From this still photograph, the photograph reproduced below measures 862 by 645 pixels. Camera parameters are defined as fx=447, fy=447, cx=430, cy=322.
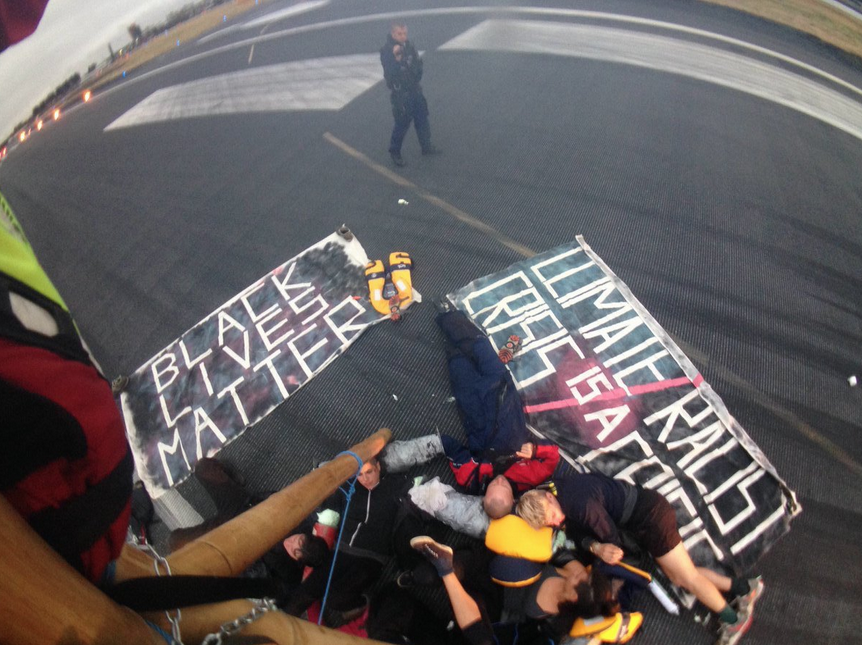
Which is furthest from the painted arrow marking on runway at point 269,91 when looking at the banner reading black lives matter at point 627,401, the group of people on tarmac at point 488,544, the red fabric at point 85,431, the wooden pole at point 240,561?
the red fabric at point 85,431

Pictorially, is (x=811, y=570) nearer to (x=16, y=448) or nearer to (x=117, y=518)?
(x=117, y=518)

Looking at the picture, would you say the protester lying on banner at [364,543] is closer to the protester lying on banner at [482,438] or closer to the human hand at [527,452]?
the protester lying on banner at [482,438]

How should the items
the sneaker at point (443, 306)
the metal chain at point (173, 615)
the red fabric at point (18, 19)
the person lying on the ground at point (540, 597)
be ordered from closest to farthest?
the metal chain at point (173, 615)
the red fabric at point (18, 19)
the person lying on the ground at point (540, 597)
the sneaker at point (443, 306)

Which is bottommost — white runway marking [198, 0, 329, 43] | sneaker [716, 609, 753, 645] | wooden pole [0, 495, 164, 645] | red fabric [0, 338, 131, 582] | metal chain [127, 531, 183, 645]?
sneaker [716, 609, 753, 645]

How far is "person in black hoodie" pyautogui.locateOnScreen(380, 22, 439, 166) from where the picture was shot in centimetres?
379

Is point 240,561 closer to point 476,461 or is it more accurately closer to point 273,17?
point 476,461

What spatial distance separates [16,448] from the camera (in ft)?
2.02

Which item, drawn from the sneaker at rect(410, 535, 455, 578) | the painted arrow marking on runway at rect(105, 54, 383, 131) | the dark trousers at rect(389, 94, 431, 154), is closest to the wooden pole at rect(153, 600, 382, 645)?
the sneaker at rect(410, 535, 455, 578)

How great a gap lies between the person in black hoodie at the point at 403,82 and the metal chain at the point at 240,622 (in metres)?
3.97

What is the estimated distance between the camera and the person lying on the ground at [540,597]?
190 cm

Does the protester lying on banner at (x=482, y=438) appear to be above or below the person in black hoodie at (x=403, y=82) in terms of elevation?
below

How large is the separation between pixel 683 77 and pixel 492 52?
2.22 meters

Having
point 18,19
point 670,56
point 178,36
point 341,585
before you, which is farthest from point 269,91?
point 341,585

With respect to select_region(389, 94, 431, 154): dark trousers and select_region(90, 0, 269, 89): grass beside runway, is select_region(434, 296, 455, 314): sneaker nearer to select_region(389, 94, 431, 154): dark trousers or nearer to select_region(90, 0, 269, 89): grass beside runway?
select_region(389, 94, 431, 154): dark trousers
